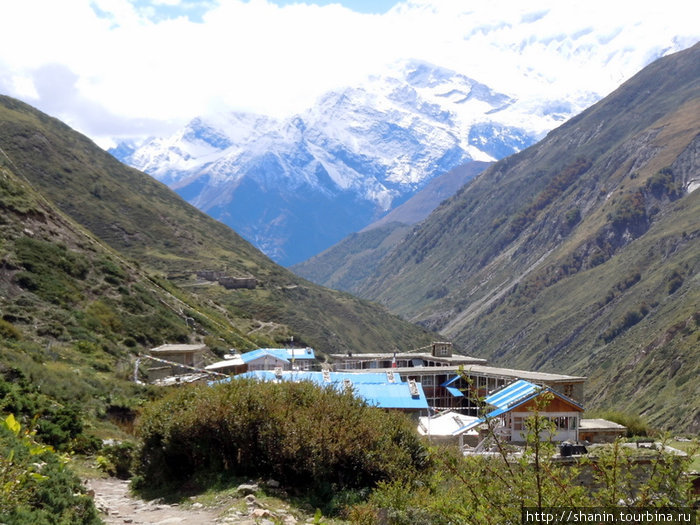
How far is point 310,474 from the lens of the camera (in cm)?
1669

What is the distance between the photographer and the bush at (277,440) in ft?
54.0

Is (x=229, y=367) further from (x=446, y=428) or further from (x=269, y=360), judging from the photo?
(x=446, y=428)

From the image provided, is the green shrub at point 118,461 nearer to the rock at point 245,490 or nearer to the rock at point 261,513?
the rock at point 245,490

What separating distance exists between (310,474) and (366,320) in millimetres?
152364

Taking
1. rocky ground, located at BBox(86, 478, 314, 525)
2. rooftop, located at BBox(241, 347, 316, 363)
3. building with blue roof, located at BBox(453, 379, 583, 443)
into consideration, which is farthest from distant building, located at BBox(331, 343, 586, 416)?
rocky ground, located at BBox(86, 478, 314, 525)

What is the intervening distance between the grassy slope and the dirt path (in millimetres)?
63385

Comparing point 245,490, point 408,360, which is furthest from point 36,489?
point 408,360

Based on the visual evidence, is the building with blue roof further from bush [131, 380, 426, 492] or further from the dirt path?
the dirt path

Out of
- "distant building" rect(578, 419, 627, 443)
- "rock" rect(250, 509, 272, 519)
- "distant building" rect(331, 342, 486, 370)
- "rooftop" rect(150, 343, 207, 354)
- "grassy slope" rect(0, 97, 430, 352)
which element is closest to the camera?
"rock" rect(250, 509, 272, 519)

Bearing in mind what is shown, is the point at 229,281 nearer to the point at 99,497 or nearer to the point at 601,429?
the point at 601,429

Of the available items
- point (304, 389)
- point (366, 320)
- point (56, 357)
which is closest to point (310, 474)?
point (304, 389)

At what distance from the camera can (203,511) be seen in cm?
1484

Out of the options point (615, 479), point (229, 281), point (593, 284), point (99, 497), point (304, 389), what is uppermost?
point (593, 284)

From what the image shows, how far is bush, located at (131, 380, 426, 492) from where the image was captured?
1647 centimetres
